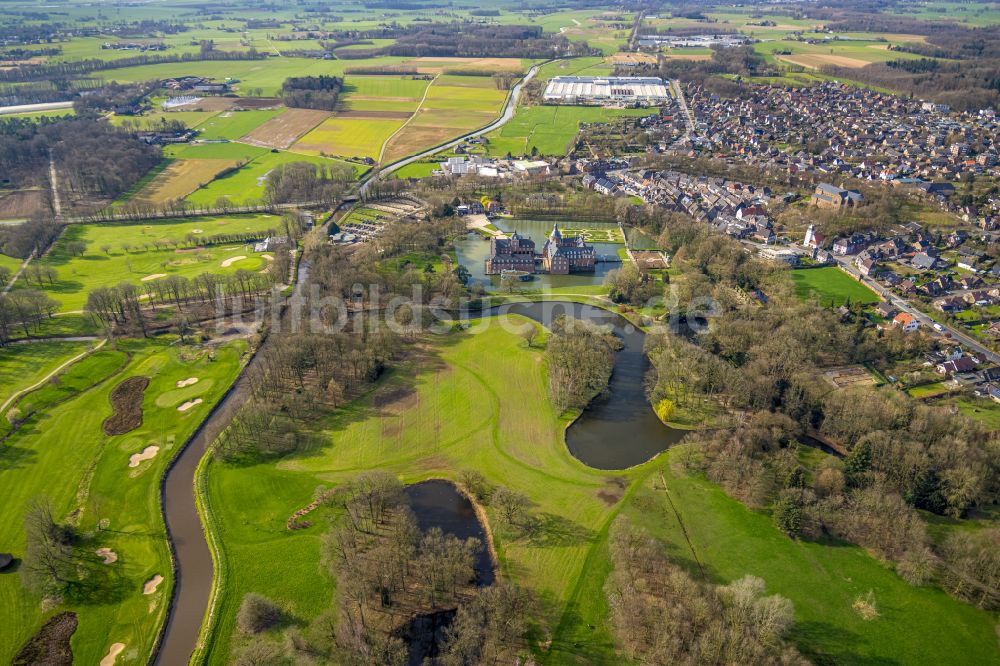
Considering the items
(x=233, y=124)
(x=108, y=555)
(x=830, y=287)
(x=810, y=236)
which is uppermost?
(x=233, y=124)

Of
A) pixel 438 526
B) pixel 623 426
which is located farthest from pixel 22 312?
pixel 623 426

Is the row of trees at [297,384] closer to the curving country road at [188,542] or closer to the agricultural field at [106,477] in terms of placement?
the curving country road at [188,542]

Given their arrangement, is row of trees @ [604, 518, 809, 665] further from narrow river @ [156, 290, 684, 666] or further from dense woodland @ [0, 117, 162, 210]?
dense woodland @ [0, 117, 162, 210]

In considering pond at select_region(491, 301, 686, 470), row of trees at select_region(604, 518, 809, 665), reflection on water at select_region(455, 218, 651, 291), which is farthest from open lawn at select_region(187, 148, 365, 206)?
row of trees at select_region(604, 518, 809, 665)

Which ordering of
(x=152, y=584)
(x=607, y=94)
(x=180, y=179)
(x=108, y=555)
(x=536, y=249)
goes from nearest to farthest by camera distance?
(x=152, y=584), (x=108, y=555), (x=536, y=249), (x=180, y=179), (x=607, y=94)

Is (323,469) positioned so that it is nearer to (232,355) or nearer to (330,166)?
(232,355)

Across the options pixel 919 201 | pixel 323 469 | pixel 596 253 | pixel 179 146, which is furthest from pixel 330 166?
pixel 919 201

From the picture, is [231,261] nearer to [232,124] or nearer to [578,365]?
[578,365]

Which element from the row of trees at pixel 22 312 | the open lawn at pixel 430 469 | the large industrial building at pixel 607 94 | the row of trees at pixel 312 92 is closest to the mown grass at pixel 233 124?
the row of trees at pixel 312 92
